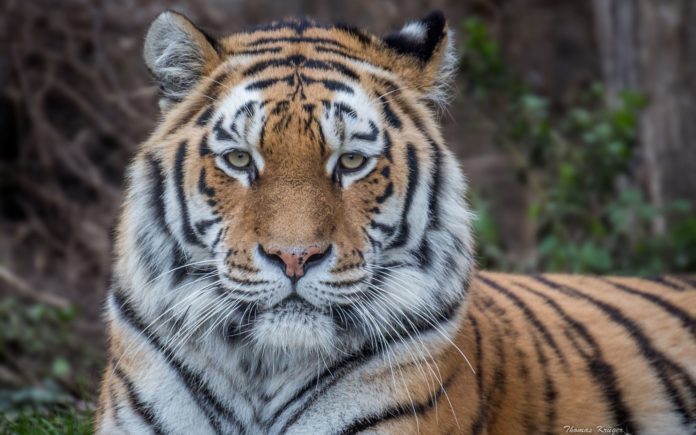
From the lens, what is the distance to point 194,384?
2869 millimetres

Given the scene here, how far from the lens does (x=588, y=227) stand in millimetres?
6559

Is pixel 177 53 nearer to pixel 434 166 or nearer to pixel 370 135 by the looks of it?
pixel 370 135

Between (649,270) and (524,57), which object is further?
(524,57)

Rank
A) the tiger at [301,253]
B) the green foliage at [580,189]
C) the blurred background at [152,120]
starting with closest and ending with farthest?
the tiger at [301,253], the green foliage at [580,189], the blurred background at [152,120]

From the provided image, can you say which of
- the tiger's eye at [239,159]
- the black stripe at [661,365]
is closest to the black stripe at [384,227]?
the tiger's eye at [239,159]

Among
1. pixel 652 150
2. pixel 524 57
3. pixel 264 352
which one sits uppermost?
pixel 524 57

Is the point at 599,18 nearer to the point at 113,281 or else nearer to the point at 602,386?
the point at 602,386

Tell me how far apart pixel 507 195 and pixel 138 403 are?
5884 millimetres

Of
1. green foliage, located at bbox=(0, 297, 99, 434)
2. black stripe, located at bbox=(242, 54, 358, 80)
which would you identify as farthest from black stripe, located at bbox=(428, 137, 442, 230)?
green foliage, located at bbox=(0, 297, 99, 434)

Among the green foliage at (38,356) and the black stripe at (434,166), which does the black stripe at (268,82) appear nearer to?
the black stripe at (434,166)

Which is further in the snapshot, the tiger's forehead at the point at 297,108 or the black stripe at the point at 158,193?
the black stripe at the point at 158,193

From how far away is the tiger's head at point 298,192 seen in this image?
2672 mm

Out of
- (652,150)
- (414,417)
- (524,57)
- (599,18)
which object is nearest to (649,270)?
(652,150)
